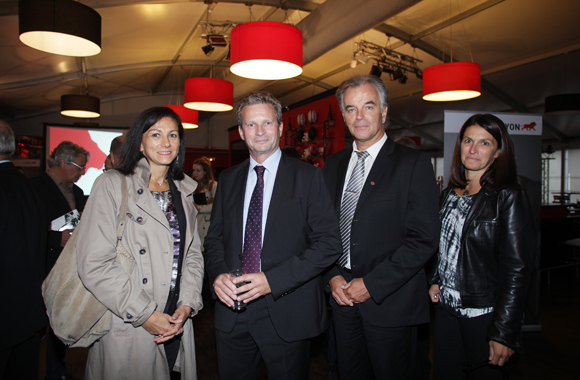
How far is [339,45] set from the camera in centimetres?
644

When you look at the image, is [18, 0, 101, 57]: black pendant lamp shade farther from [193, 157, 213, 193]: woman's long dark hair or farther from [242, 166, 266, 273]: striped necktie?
[242, 166, 266, 273]: striped necktie

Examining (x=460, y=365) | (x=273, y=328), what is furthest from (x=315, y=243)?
(x=460, y=365)

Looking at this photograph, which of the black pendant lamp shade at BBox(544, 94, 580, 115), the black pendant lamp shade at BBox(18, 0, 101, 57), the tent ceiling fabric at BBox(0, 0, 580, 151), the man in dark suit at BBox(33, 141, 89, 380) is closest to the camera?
the man in dark suit at BBox(33, 141, 89, 380)

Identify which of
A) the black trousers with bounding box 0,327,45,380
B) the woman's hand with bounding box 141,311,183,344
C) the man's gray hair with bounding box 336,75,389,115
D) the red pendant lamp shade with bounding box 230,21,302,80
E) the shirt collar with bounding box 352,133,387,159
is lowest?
the black trousers with bounding box 0,327,45,380

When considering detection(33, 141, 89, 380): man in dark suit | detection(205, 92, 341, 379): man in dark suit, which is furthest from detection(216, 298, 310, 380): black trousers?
detection(33, 141, 89, 380): man in dark suit

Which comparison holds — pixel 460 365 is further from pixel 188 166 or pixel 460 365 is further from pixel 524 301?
pixel 188 166

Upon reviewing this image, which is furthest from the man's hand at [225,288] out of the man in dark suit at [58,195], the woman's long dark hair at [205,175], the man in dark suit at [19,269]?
the woman's long dark hair at [205,175]

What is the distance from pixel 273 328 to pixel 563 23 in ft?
28.5

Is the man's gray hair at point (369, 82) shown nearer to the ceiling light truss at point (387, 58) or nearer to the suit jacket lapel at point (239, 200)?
the suit jacket lapel at point (239, 200)

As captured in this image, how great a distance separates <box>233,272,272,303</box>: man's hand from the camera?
150 centimetres

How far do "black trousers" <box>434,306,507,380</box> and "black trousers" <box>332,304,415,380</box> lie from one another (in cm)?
24

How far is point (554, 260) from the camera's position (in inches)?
286

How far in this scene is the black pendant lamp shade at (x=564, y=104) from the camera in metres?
7.23

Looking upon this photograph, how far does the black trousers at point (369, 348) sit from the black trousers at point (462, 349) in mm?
244
